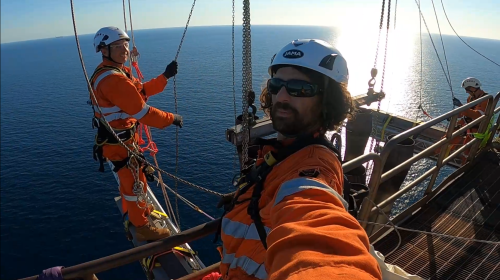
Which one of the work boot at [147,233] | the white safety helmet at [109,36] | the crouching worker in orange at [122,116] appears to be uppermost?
the white safety helmet at [109,36]

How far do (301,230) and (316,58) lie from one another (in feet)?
4.91

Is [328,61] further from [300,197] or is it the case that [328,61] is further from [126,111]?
[126,111]

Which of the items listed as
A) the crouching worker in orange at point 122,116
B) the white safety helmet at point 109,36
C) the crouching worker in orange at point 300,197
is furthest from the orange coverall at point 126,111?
the crouching worker in orange at point 300,197

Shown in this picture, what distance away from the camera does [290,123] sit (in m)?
2.31

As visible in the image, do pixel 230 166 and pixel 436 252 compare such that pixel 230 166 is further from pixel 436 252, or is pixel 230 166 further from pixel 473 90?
pixel 436 252

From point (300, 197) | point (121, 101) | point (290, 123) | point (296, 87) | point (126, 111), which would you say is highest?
point (296, 87)

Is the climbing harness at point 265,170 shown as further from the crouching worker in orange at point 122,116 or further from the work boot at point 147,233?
the work boot at point 147,233

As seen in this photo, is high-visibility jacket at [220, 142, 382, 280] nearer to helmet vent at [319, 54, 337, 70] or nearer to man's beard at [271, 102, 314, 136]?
man's beard at [271, 102, 314, 136]

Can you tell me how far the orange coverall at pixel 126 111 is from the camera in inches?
199

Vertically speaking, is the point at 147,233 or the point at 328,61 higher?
the point at 328,61

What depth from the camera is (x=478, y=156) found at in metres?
6.70

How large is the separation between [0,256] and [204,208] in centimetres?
1476

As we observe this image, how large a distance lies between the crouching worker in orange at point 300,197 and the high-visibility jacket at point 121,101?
2.87 m

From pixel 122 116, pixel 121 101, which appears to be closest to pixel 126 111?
pixel 121 101
